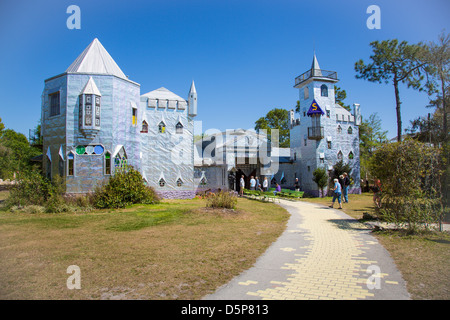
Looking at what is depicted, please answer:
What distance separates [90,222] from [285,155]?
27825 millimetres

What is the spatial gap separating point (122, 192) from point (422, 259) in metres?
15.8

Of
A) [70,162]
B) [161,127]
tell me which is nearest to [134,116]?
[161,127]

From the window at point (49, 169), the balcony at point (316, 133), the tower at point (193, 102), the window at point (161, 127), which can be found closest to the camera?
the window at point (49, 169)

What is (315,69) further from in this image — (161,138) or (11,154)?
(11,154)

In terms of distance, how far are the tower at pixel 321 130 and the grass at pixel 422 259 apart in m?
19.9

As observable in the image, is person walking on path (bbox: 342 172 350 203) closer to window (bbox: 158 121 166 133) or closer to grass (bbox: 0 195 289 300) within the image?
grass (bbox: 0 195 289 300)

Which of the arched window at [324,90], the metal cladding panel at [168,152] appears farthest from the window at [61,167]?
the arched window at [324,90]

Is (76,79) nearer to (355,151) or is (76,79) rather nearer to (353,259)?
(353,259)

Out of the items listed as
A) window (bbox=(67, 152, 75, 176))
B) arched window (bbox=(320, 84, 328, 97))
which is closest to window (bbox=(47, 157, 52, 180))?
window (bbox=(67, 152, 75, 176))

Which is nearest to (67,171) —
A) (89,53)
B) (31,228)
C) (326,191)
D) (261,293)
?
(31,228)

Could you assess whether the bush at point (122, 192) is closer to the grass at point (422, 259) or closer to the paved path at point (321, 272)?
the paved path at point (321, 272)

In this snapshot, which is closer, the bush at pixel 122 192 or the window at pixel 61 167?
the bush at pixel 122 192

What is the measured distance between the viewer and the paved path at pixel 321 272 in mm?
4828

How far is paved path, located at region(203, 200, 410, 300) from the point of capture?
15.8 feet
